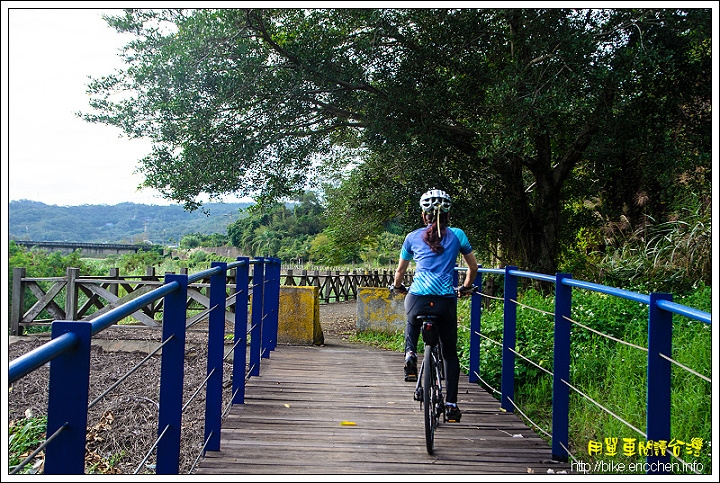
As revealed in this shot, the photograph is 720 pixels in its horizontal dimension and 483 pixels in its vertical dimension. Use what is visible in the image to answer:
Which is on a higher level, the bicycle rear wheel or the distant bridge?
the distant bridge

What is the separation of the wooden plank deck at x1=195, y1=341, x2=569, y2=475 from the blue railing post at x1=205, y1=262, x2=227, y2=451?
5.4 inches

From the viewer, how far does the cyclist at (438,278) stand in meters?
3.90

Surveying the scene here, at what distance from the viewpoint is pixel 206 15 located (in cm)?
949

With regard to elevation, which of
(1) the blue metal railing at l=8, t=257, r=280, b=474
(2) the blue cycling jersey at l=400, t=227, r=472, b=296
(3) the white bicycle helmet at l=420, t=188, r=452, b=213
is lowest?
(1) the blue metal railing at l=8, t=257, r=280, b=474

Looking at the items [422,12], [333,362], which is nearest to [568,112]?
[422,12]

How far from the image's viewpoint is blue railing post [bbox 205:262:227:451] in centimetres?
354

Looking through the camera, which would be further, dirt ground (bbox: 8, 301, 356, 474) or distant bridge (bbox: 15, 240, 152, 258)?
distant bridge (bbox: 15, 240, 152, 258)

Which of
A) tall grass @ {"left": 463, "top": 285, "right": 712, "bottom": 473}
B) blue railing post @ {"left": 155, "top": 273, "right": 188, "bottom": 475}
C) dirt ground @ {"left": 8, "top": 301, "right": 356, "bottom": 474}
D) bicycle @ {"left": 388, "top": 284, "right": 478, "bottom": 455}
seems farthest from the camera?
dirt ground @ {"left": 8, "top": 301, "right": 356, "bottom": 474}

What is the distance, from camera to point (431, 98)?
1012 centimetres

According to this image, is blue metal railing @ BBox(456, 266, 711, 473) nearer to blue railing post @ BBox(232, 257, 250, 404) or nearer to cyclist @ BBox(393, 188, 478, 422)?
cyclist @ BBox(393, 188, 478, 422)

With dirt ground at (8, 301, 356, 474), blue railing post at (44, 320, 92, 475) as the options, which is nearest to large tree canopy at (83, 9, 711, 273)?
dirt ground at (8, 301, 356, 474)

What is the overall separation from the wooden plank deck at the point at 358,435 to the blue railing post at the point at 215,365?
0.14 meters

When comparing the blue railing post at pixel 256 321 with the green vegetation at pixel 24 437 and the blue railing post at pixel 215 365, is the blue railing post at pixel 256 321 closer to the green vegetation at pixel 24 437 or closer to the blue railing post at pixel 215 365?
the blue railing post at pixel 215 365

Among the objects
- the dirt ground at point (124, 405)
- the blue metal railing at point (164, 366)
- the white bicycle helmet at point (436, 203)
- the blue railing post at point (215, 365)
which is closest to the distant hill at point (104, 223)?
the dirt ground at point (124, 405)
